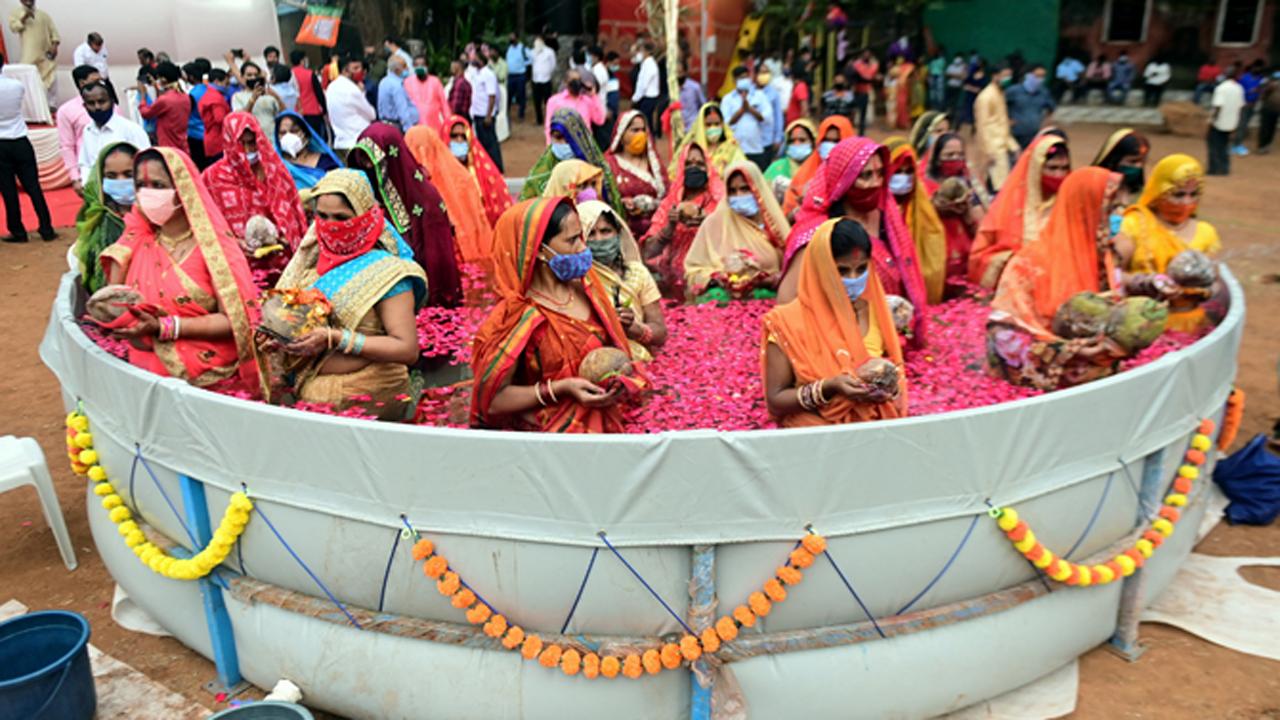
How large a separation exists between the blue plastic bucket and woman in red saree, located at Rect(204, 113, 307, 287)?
308 cm

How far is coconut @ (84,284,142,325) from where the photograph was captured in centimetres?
410

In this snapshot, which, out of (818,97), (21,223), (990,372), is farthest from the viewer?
(818,97)

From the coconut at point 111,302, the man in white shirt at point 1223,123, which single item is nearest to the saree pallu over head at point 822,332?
the coconut at point 111,302

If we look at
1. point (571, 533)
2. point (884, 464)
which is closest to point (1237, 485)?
point (884, 464)

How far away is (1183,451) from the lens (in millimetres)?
4395

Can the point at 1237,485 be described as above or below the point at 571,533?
below

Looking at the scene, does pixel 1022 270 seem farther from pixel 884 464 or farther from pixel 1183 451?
pixel 884 464

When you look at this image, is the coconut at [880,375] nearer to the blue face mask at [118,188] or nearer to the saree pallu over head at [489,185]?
the blue face mask at [118,188]

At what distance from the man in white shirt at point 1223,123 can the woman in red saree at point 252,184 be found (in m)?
14.1

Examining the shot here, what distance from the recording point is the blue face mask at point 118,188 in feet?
16.4

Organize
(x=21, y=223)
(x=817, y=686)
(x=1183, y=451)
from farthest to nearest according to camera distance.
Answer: (x=21, y=223), (x=1183, y=451), (x=817, y=686)

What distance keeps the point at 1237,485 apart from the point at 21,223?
39.7ft

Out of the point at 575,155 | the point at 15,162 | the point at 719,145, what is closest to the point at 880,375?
the point at 575,155

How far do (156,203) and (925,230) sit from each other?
430cm
